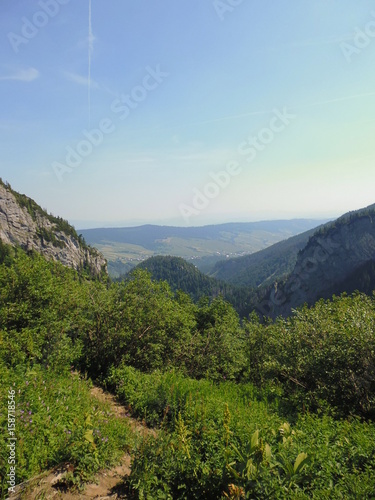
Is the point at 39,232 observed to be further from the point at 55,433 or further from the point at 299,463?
the point at 299,463

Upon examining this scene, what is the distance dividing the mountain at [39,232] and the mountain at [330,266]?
117 meters

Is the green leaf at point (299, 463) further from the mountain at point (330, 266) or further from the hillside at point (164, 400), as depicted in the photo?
the mountain at point (330, 266)

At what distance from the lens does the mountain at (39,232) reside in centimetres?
13612

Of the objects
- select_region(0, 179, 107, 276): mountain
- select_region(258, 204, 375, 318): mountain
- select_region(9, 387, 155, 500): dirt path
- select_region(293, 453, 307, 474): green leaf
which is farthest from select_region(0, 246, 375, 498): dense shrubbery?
select_region(258, 204, 375, 318): mountain

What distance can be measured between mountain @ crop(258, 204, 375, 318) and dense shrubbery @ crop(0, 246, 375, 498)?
6427 inches

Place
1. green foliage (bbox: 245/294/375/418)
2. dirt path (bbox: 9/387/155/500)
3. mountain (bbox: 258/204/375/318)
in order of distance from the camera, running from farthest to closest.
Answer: mountain (bbox: 258/204/375/318) → green foliage (bbox: 245/294/375/418) → dirt path (bbox: 9/387/155/500)

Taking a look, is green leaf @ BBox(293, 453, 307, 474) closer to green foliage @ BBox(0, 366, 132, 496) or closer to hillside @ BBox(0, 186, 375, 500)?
hillside @ BBox(0, 186, 375, 500)

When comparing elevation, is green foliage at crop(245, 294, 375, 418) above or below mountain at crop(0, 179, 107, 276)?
below

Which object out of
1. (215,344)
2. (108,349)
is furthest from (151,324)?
(215,344)

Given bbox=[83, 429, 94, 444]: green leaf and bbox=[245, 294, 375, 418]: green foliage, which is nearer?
bbox=[83, 429, 94, 444]: green leaf

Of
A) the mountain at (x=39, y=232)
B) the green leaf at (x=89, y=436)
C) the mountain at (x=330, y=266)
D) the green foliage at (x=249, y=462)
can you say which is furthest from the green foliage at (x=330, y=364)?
the mountain at (x=330, y=266)

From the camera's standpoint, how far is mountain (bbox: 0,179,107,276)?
136 metres

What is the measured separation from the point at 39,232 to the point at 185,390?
164554 millimetres

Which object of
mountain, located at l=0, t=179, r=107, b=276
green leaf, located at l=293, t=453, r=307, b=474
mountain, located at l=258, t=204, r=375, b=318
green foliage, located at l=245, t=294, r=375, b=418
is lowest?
mountain, located at l=258, t=204, r=375, b=318
